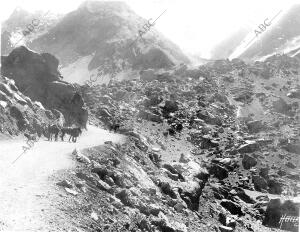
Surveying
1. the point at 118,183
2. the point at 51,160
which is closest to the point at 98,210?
the point at 118,183

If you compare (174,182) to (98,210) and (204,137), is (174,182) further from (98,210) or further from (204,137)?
(204,137)

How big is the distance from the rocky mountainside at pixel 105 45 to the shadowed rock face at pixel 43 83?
90.0 meters

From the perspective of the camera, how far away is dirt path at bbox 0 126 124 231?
60.7 feet

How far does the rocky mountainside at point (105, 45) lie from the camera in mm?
154875

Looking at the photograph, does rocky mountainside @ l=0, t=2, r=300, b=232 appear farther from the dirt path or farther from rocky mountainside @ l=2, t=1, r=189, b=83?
rocky mountainside @ l=2, t=1, r=189, b=83

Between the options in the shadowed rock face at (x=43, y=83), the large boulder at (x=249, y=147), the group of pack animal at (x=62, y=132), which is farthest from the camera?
the large boulder at (x=249, y=147)

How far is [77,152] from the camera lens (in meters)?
31.9

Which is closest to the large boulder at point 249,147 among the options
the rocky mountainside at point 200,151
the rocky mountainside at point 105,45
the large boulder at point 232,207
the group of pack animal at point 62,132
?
the rocky mountainside at point 200,151

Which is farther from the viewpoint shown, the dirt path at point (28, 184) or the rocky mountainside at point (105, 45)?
the rocky mountainside at point (105, 45)

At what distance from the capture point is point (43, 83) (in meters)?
55.4

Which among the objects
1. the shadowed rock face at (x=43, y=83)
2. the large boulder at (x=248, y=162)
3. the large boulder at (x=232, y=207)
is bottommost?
the large boulder at (x=232, y=207)

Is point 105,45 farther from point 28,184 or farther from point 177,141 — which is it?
point 28,184

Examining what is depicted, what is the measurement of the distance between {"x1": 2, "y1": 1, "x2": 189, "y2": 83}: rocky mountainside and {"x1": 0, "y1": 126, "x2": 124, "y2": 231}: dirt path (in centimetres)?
11641

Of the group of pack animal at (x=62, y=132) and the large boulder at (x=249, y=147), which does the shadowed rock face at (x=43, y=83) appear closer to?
the group of pack animal at (x=62, y=132)
